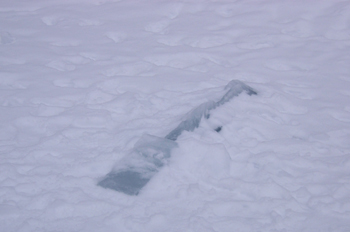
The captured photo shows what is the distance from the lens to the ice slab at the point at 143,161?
264 centimetres

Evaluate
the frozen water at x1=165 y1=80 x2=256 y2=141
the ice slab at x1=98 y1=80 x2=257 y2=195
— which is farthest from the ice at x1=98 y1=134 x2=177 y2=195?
the frozen water at x1=165 y1=80 x2=256 y2=141

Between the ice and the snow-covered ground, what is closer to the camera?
the snow-covered ground

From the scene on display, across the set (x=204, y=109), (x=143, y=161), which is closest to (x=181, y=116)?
(x=204, y=109)

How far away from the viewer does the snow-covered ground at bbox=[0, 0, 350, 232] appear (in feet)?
8.06

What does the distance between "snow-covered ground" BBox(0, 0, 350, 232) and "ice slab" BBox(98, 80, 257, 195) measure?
64mm

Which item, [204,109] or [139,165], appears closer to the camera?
[139,165]

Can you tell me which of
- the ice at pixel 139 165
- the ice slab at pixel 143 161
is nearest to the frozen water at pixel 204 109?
the ice slab at pixel 143 161

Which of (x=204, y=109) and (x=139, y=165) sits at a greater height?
(x=204, y=109)

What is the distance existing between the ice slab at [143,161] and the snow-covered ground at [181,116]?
0.21 feet

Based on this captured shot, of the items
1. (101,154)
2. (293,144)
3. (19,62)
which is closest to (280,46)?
(293,144)

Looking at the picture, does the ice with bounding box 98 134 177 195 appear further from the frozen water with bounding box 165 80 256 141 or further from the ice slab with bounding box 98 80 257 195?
the frozen water with bounding box 165 80 256 141

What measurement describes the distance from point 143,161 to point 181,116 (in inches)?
27.6

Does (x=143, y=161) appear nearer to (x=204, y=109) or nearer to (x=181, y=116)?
(x=181, y=116)

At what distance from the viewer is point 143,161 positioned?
2.81 metres
